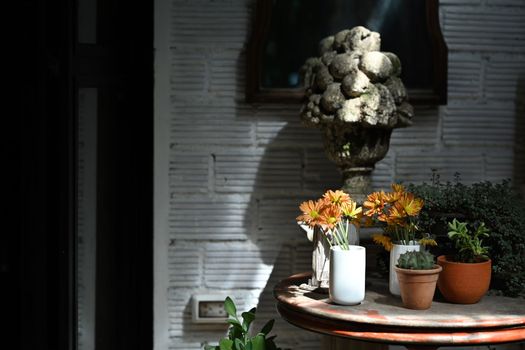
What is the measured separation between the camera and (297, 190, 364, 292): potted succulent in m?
1.70

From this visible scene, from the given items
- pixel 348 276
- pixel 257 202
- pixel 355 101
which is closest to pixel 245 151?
pixel 257 202

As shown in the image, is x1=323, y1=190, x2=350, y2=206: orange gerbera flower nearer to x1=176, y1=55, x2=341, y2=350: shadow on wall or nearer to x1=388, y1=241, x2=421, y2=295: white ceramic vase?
x1=388, y1=241, x2=421, y2=295: white ceramic vase

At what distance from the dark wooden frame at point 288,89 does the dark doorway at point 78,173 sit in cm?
33

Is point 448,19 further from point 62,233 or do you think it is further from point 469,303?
point 62,233

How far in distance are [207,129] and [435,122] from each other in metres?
0.73

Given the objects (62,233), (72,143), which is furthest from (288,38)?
(62,233)

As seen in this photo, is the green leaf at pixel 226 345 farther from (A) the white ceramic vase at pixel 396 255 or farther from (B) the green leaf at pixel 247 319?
(A) the white ceramic vase at pixel 396 255

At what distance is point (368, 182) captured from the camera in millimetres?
2010

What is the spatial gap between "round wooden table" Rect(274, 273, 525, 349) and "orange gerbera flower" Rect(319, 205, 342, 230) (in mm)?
191

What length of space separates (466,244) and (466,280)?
0.29ft

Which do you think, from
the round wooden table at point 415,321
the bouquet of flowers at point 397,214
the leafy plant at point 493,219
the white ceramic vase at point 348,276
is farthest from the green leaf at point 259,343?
the leafy plant at point 493,219

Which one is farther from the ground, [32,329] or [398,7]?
[398,7]

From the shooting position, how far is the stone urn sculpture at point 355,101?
6.09 ft

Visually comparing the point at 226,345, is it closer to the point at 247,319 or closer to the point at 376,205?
the point at 247,319
